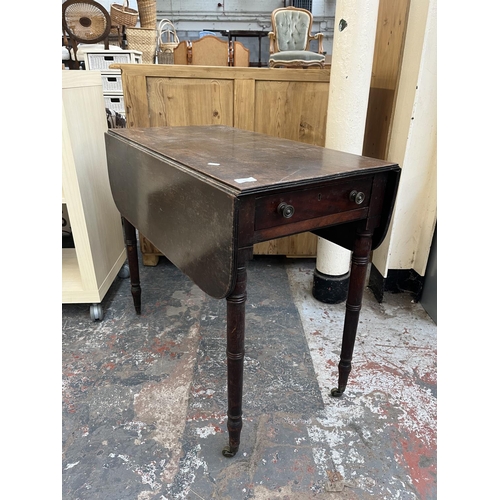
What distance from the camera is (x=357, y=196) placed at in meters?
0.98

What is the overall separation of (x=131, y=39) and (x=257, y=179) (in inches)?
190

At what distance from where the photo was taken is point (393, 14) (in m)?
1.77

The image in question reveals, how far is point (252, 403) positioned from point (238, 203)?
81 centimetres

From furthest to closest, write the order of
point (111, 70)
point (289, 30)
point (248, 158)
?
point (111, 70) < point (289, 30) < point (248, 158)

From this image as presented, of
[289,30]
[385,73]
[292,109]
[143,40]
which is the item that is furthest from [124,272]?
[143,40]

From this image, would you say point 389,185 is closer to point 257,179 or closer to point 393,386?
point 257,179

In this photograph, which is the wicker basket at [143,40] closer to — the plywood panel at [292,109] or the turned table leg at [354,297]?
the plywood panel at [292,109]

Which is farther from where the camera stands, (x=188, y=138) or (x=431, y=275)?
(x=431, y=275)

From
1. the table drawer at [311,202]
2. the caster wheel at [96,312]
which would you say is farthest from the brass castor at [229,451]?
the caster wheel at [96,312]

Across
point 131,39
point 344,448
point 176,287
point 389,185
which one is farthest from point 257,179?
point 131,39

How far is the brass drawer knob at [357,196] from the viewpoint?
0.99 metres

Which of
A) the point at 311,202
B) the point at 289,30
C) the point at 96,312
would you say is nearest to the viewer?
the point at 311,202

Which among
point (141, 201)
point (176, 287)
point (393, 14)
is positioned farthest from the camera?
point (176, 287)

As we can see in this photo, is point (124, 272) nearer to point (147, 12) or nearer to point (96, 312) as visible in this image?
point (96, 312)
